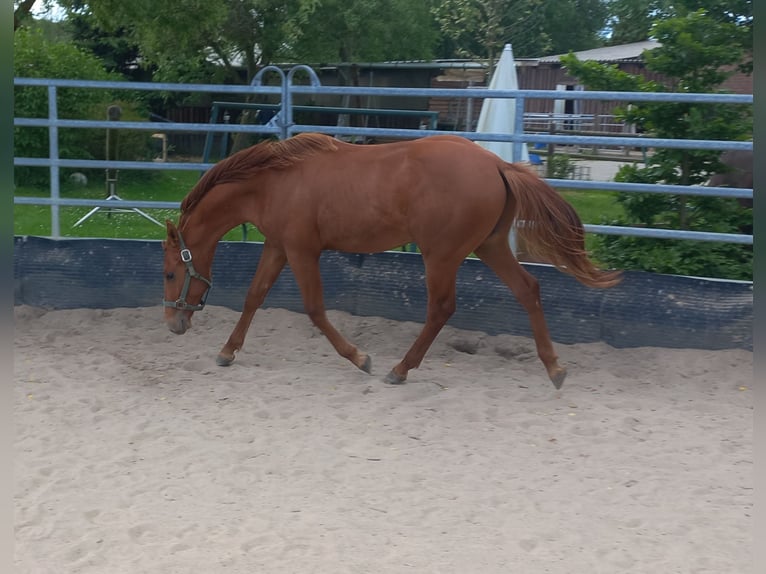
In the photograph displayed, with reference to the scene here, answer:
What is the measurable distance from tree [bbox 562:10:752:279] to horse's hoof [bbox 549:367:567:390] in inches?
59.6

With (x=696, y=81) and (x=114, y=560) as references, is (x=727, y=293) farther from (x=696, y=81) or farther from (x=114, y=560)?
(x=114, y=560)

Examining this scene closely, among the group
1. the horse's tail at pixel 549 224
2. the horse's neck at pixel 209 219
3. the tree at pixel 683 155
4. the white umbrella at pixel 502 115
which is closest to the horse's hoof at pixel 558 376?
the horse's tail at pixel 549 224

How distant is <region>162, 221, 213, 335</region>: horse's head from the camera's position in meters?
5.38

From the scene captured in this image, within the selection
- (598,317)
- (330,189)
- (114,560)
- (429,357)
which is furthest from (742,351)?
(114,560)

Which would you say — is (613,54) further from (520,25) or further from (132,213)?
(132,213)

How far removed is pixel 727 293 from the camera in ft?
18.2

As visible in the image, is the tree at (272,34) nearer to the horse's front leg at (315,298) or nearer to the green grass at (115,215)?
the green grass at (115,215)

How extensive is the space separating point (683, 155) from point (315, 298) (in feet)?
9.98

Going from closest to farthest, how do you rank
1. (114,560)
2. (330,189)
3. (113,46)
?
(114,560) < (330,189) < (113,46)

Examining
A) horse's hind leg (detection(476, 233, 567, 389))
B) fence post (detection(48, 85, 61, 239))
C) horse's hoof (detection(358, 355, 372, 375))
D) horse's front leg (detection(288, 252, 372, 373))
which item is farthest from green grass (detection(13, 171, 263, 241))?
horse's hind leg (detection(476, 233, 567, 389))

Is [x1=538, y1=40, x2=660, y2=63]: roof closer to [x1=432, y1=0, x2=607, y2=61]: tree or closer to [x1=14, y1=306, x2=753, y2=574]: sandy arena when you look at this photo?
[x1=432, y1=0, x2=607, y2=61]: tree

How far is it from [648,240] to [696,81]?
1389 millimetres

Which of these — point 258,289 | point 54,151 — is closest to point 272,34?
point 54,151

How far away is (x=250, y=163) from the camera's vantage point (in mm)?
5461
